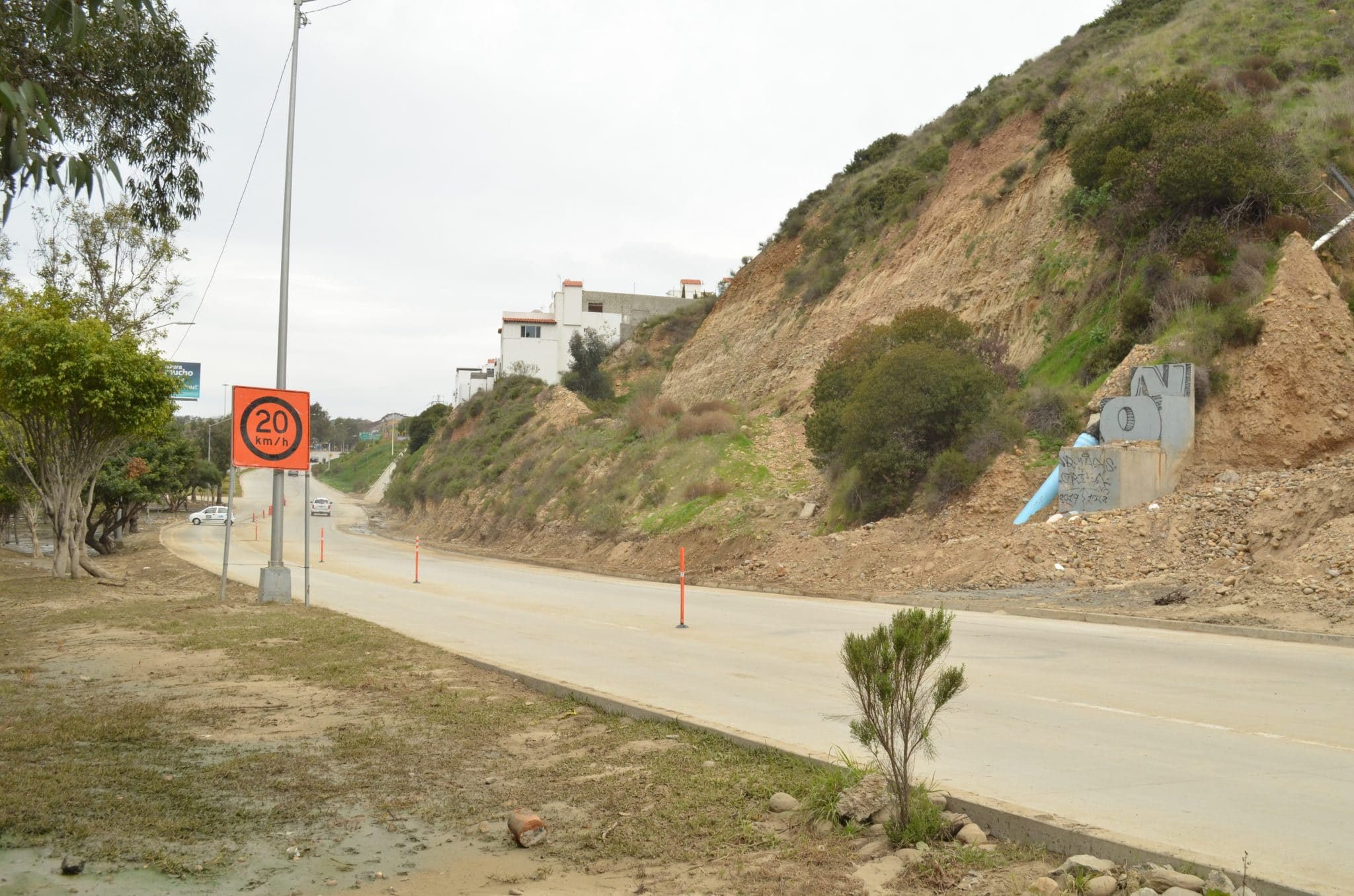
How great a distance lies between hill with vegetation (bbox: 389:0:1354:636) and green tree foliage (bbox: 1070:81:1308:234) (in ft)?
0.25

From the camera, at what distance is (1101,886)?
448cm

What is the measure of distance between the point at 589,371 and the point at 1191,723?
5976 centimetres

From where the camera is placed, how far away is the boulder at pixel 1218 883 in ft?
14.2

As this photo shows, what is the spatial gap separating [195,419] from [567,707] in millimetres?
108114

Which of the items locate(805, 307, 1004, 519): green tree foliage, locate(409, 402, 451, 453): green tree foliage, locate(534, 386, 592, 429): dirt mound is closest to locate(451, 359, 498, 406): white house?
locate(409, 402, 451, 453): green tree foliage

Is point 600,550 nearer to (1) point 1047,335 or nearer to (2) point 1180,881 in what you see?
(1) point 1047,335

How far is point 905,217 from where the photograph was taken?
44.1m

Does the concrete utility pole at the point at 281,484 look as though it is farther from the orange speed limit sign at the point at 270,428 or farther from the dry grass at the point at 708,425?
the dry grass at the point at 708,425

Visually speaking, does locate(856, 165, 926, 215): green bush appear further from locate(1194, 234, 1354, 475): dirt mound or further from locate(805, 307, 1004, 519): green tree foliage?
locate(1194, 234, 1354, 475): dirt mound

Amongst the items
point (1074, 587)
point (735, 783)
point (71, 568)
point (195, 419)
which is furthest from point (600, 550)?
point (195, 419)

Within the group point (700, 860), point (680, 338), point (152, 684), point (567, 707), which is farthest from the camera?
point (680, 338)

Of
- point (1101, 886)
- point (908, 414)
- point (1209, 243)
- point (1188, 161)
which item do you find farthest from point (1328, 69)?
Result: point (1101, 886)

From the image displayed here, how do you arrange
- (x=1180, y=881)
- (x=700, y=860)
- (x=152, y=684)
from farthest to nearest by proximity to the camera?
1. (x=152, y=684)
2. (x=700, y=860)
3. (x=1180, y=881)

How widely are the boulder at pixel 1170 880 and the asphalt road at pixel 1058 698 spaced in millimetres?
341
